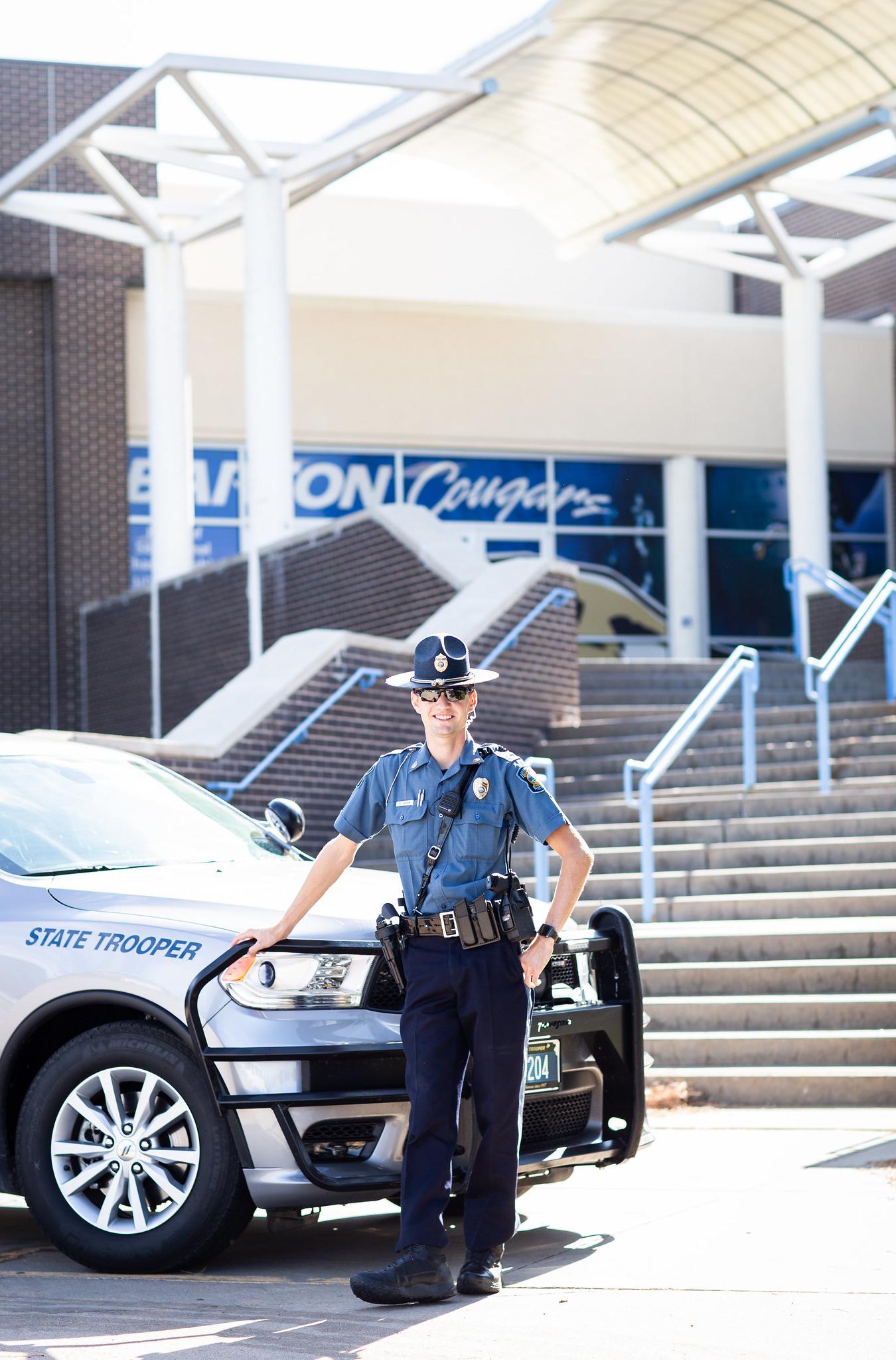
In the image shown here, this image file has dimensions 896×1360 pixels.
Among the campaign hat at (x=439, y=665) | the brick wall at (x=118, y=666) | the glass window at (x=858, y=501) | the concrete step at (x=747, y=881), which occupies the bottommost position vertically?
the concrete step at (x=747, y=881)

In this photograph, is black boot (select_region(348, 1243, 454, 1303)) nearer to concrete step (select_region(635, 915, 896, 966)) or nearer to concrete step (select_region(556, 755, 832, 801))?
concrete step (select_region(635, 915, 896, 966))

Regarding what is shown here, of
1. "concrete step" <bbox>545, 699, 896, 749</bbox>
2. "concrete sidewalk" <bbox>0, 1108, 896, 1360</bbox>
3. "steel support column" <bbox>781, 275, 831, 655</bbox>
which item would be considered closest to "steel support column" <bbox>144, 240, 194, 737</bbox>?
"steel support column" <bbox>781, 275, 831, 655</bbox>

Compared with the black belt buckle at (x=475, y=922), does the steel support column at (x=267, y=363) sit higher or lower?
higher

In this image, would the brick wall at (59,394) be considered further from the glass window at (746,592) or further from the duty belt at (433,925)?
the duty belt at (433,925)

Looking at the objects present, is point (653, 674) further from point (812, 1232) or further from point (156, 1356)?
point (156, 1356)

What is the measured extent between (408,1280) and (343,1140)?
1.57 ft

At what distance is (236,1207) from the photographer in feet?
18.6

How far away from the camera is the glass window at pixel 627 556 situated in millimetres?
25438

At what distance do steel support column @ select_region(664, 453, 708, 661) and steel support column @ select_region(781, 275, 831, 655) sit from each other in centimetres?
311

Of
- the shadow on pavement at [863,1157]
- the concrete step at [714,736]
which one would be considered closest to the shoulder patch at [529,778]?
the shadow on pavement at [863,1157]

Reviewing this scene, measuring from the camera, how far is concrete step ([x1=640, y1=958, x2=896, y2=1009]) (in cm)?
973

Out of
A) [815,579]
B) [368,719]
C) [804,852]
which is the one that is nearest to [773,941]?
[804,852]

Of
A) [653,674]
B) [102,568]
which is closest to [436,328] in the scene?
[102,568]

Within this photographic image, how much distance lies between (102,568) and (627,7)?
8.79 m
